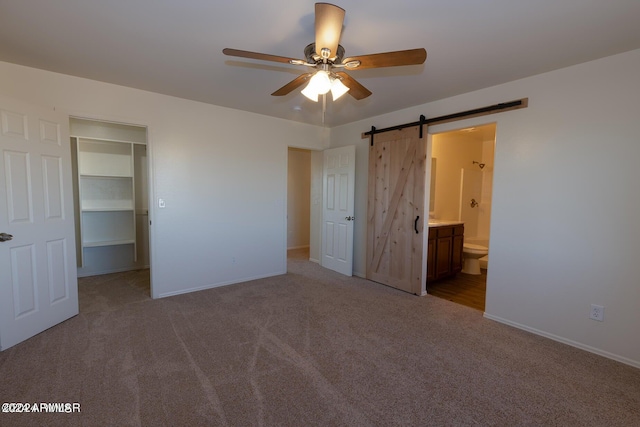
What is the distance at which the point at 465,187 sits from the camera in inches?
216

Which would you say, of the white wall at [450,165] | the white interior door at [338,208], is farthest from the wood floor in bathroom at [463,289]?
the white interior door at [338,208]

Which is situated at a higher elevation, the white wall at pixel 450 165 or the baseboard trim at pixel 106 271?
the white wall at pixel 450 165

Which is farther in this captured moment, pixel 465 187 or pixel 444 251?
pixel 465 187

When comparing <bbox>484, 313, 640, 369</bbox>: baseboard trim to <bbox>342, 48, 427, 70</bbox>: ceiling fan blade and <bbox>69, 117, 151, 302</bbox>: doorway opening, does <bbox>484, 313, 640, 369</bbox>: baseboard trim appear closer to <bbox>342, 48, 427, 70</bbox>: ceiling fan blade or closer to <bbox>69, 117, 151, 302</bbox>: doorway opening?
<bbox>342, 48, 427, 70</bbox>: ceiling fan blade

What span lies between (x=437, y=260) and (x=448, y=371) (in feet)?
7.28

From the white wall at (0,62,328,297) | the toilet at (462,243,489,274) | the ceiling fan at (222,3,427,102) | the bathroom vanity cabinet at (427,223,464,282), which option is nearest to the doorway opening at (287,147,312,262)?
the white wall at (0,62,328,297)

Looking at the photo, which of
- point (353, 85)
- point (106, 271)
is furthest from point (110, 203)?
point (353, 85)

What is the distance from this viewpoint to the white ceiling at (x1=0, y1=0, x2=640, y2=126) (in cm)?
180

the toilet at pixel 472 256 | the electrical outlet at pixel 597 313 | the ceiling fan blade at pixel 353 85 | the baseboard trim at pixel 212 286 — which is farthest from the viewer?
the toilet at pixel 472 256

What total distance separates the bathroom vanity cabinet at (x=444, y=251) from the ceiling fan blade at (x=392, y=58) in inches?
105

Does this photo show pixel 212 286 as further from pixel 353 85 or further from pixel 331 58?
pixel 331 58

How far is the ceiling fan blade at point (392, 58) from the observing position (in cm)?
168

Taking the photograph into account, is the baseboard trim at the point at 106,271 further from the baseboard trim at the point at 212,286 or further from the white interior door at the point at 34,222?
the white interior door at the point at 34,222

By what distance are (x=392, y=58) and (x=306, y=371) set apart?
2215mm
